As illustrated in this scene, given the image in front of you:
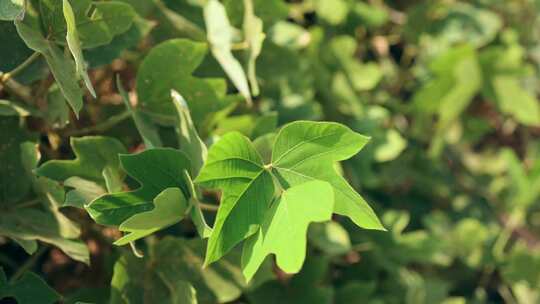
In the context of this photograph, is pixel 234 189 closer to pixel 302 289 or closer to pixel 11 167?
pixel 11 167

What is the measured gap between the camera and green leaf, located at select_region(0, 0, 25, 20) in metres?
0.74

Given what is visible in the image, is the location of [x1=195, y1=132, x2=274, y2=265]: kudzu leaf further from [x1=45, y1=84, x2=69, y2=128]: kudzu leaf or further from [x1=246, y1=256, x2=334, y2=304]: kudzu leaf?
[x1=246, y1=256, x2=334, y2=304]: kudzu leaf

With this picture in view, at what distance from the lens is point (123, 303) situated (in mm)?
892

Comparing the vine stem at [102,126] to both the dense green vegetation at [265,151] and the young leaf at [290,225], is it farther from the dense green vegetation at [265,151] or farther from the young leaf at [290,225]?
the young leaf at [290,225]

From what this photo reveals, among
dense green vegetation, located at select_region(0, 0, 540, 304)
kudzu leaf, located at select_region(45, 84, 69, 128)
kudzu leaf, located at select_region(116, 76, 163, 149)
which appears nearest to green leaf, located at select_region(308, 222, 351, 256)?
dense green vegetation, located at select_region(0, 0, 540, 304)

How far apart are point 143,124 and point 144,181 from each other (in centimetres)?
15

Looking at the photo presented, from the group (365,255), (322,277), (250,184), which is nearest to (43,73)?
(250,184)

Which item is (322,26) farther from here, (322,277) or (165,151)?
(165,151)

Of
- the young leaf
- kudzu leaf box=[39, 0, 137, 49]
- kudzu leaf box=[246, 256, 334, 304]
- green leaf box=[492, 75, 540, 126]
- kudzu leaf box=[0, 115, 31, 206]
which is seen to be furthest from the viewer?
green leaf box=[492, 75, 540, 126]

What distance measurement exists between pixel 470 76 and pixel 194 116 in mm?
689

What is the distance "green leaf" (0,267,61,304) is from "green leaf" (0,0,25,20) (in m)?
0.30

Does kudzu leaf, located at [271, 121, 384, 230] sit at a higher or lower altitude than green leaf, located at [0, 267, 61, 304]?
higher

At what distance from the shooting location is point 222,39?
38.9 inches

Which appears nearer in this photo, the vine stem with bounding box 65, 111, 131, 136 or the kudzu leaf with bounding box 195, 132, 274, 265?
the kudzu leaf with bounding box 195, 132, 274, 265
